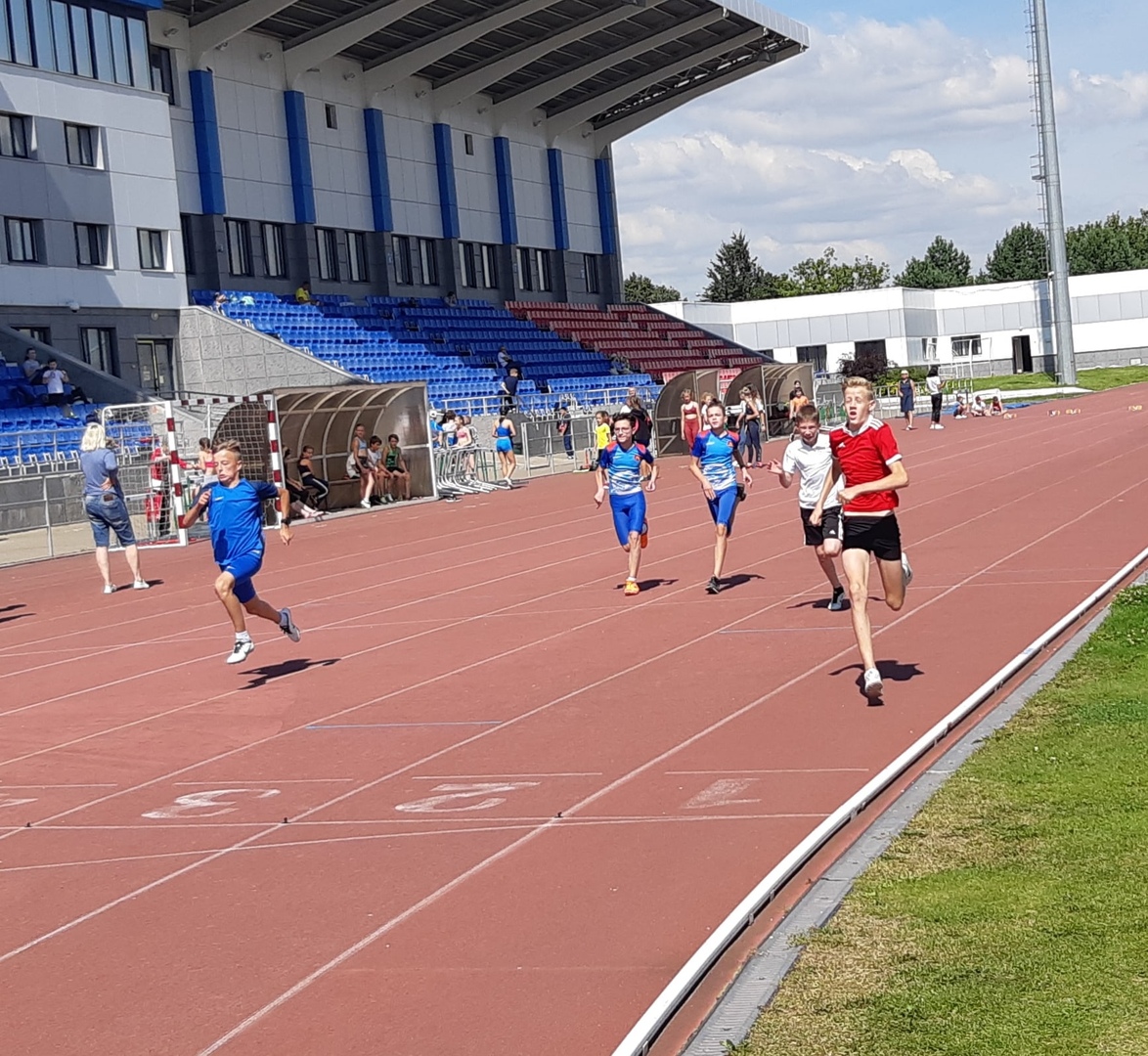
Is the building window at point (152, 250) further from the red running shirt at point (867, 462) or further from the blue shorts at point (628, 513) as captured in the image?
the red running shirt at point (867, 462)

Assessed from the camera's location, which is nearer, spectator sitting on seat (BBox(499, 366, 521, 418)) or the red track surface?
the red track surface

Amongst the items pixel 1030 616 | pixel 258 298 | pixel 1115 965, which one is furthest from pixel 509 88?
pixel 1115 965

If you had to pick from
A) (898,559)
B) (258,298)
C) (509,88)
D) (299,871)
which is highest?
(509,88)

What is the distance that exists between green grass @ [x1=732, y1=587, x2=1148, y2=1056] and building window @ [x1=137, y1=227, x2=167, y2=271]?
3700cm

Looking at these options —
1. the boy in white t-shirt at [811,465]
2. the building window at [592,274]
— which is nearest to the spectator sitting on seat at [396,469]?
the boy in white t-shirt at [811,465]

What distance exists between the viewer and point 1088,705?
9234 millimetres

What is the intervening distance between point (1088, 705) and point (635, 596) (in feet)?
25.6

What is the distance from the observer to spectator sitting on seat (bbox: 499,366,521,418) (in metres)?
46.0

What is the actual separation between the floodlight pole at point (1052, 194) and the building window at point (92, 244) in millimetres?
44585

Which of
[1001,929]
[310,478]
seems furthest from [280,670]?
[310,478]

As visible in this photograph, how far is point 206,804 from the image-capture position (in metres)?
9.12

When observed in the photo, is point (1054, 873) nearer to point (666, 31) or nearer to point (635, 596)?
point (635, 596)

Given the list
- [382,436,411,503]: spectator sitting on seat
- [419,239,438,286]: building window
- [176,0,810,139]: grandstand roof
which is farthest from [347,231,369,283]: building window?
[382,436,411,503]: spectator sitting on seat

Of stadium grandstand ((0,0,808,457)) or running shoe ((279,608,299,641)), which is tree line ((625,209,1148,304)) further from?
running shoe ((279,608,299,641))
